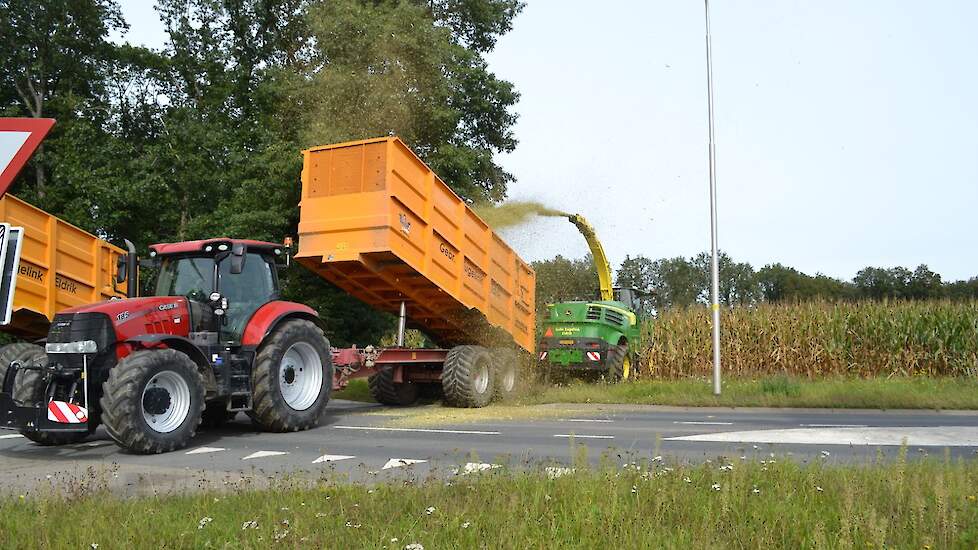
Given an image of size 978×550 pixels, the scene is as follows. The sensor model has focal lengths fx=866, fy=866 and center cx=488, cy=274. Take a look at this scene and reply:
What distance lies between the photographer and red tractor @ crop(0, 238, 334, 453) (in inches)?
372

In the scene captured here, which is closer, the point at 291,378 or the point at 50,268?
the point at 291,378

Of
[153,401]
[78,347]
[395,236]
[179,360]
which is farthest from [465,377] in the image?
[78,347]

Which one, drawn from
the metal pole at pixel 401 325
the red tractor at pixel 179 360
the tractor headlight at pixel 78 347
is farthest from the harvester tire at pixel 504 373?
the tractor headlight at pixel 78 347

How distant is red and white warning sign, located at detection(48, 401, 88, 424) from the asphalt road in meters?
0.44

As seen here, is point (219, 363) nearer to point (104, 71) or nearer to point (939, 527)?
point (939, 527)

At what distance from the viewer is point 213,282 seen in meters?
11.5

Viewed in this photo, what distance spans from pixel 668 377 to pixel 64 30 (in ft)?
65.7

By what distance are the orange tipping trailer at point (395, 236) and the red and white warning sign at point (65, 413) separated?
4731 millimetres

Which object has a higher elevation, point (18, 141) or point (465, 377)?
point (18, 141)

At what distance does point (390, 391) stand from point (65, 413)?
7722mm

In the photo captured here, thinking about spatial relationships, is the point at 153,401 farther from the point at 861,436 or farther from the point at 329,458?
the point at 861,436

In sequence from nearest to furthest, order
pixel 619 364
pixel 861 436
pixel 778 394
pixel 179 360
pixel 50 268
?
1. pixel 179 360
2. pixel 861 436
3. pixel 50 268
4. pixel 778 394
5. pixel 619 364

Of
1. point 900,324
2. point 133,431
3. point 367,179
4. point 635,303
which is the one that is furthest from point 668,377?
point 133,431

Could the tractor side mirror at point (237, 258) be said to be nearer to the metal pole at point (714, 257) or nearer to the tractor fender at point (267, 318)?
the tractor fender at point (267, 318)
